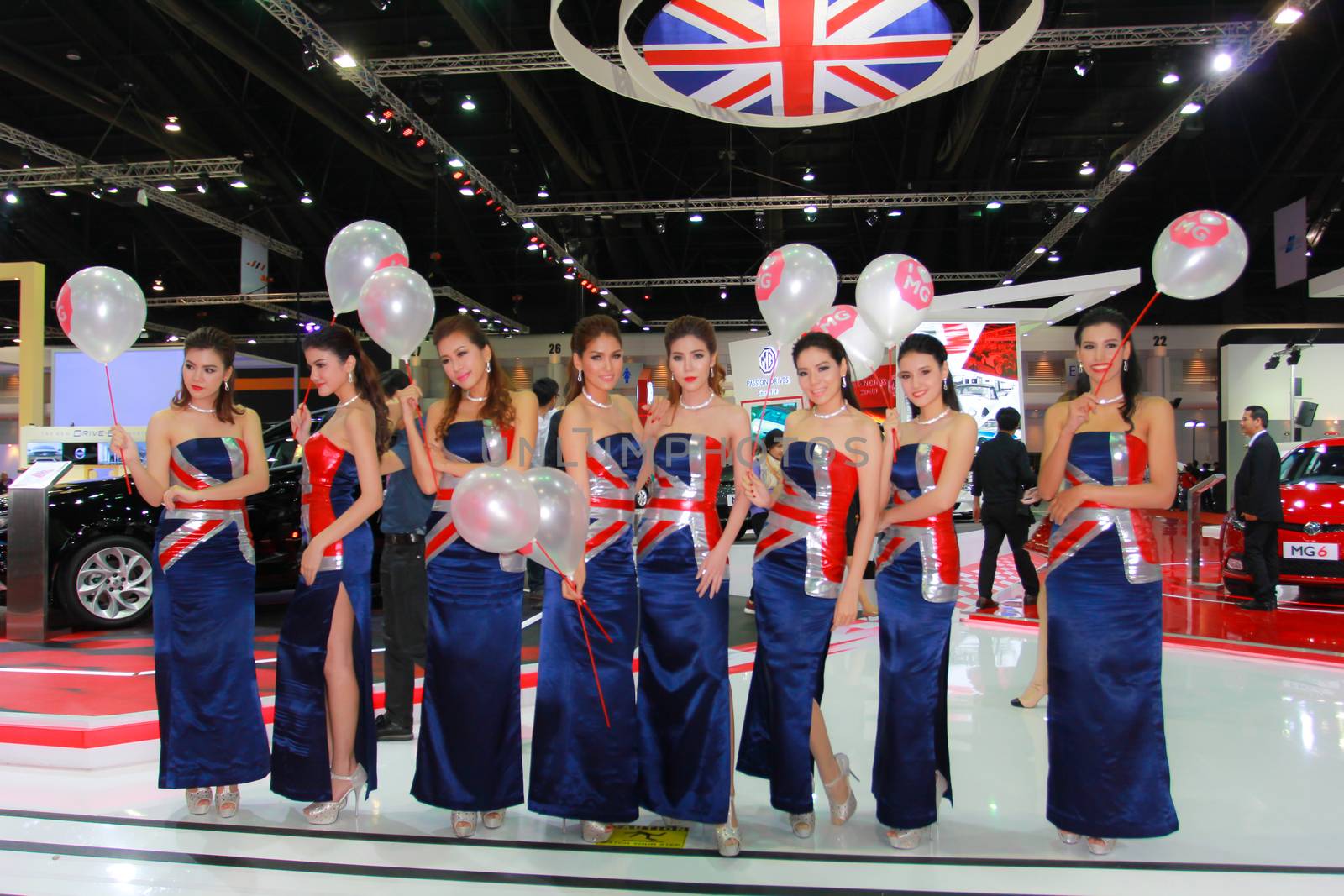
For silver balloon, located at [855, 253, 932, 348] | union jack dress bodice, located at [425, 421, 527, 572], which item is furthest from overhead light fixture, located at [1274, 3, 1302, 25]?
union jack dress bodice, located at [425, 421, 527, 572]

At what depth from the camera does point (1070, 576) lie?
2.59 m

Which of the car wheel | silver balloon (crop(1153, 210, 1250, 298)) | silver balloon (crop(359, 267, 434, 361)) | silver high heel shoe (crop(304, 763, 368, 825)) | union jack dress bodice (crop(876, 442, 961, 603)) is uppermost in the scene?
silver balloon (crop(1153, 210, 1250, 298))

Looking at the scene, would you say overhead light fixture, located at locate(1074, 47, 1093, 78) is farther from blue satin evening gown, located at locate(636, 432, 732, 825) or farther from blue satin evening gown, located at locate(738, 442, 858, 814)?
blue satin evening gown, located at locate(636, 432, 732, 825)

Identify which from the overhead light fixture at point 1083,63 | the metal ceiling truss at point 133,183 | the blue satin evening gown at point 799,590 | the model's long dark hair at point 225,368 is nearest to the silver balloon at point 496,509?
the blue satin evening gown at point 799,590

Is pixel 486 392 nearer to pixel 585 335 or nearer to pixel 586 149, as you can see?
pixel 585 335

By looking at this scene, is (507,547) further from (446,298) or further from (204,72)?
(446,298)

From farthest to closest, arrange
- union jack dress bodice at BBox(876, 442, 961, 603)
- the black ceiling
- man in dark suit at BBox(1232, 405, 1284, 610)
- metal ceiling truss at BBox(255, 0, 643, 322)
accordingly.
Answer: the black ceiling
metal ceiling truss at BBox(255, 0, 643, 322)
man in dark suit at BBox(1232, 405, 1284, 610)
union jack dress bodice at BBox(876, 442, 961, 603)

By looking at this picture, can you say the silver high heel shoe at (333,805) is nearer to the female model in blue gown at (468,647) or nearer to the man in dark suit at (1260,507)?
the female model in blue gown at (468,647)

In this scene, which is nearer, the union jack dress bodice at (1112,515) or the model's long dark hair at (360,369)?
the union jack dress bodice at (1112,515)

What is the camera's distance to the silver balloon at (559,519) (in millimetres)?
2264

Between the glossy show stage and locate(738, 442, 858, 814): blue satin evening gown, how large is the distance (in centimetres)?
27

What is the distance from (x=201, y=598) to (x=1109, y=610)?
2687mm

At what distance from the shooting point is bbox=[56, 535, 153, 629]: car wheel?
214 inches

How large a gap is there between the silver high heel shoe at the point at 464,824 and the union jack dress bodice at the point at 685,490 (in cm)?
93
